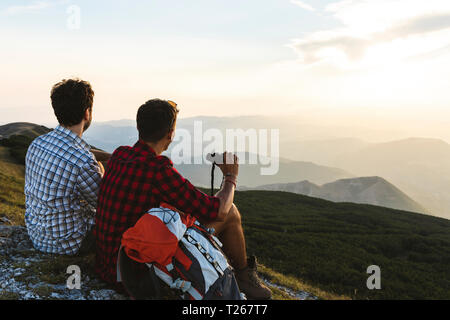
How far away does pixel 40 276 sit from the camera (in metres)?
5.80

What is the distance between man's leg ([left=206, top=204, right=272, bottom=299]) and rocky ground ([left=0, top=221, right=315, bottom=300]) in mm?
1916

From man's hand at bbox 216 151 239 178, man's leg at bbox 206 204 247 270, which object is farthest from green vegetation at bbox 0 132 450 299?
man's hand at bbox 216 151 239 178

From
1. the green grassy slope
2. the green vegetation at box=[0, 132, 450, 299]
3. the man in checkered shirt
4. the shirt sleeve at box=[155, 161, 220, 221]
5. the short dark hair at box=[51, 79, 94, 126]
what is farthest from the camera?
the green grassy slope

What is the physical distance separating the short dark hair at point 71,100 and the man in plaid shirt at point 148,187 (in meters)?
1.07

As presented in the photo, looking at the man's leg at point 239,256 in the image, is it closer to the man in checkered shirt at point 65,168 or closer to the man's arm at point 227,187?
the man's arm at point 227,187

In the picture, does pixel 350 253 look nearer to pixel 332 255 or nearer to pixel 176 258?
pixel 332 255

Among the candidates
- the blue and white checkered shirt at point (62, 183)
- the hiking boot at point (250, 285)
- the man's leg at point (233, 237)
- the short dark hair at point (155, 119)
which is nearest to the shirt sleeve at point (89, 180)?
the blue and white checkered shirt at point (62, 183)

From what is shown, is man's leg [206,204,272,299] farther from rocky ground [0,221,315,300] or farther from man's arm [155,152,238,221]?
rocky ground [0,221,315,300]

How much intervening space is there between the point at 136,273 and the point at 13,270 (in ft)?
10.0

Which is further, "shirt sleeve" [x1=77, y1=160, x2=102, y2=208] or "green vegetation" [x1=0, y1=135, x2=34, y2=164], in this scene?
"green vegetation" [x1=0, y1=135, x2=34, y2=164]

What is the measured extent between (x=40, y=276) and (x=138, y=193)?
292 centimetres

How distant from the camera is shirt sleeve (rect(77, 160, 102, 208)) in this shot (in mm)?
5379

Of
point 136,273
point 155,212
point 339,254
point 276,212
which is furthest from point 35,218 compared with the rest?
point 276,212
